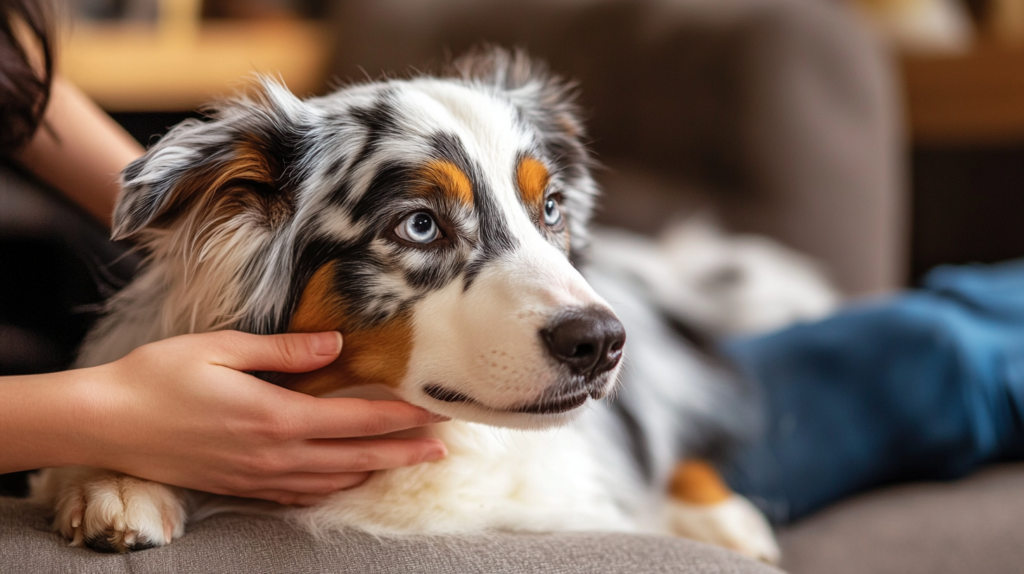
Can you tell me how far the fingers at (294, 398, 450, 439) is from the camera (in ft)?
3.22

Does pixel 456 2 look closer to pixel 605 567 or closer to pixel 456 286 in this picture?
pixel 456 286

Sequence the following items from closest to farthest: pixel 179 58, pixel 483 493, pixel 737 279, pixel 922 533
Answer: pixel 483 493, pixel 922 533, pixel 737 279, pixel 179 58

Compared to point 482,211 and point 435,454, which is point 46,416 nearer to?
point 435,454

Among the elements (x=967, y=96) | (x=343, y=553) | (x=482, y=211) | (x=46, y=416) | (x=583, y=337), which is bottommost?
(x=343, y=553)

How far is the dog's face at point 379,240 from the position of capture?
983 millimetres

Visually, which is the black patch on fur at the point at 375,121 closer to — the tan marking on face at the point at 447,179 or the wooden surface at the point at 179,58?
the tan marking on face at the point at 447,179

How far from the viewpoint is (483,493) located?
3.76ft

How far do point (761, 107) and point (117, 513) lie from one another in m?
2.10

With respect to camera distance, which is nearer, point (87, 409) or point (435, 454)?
point (87, 409)

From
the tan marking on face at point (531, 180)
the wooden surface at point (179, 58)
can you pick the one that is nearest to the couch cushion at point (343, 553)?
Result: the tan marking on face at point (531, 180)

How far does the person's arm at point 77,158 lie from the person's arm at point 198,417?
694mm

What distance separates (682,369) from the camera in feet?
6.23

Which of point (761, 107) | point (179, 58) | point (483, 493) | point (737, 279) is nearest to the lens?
point (483, 493)

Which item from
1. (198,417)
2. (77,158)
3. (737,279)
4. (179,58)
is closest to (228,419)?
(198,417)
